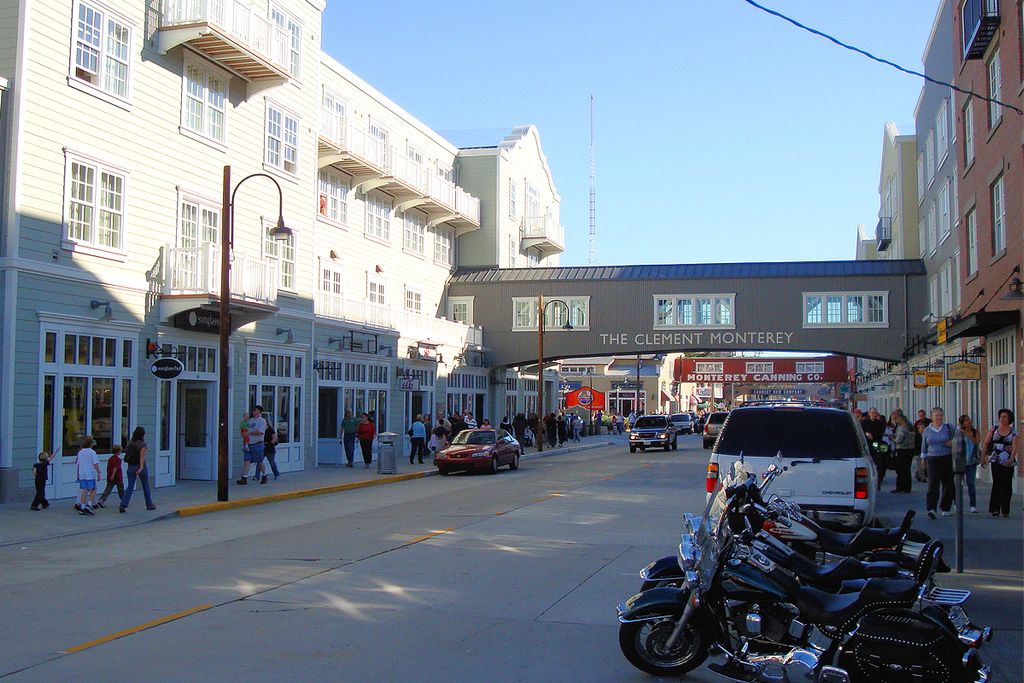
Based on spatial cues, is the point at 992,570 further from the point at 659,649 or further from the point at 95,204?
the point at 95,204

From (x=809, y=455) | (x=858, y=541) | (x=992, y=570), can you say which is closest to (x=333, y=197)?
(x=809, y=455)

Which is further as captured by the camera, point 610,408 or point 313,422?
point 610,408

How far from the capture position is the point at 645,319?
1763 inches

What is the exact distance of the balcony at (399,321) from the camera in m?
31.1

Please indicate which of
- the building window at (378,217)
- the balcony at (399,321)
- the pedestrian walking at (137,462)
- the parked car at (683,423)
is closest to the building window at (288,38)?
the balcony at (399,321)

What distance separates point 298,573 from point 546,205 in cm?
4580

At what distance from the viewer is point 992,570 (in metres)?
11.4

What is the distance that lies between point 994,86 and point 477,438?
16.2 m

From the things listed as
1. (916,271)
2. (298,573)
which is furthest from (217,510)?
(916,271)

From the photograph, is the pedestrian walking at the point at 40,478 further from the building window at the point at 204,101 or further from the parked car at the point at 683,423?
the parked car at the point at 683,423

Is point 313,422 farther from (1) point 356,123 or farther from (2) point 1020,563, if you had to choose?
(2) point 1020,563

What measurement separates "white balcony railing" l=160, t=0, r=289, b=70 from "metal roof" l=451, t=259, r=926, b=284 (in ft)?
67.7

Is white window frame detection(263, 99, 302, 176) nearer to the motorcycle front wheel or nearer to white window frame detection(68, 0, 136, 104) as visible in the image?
white window frame detection(68, 0, 136, 104)

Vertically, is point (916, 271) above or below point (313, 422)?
above
